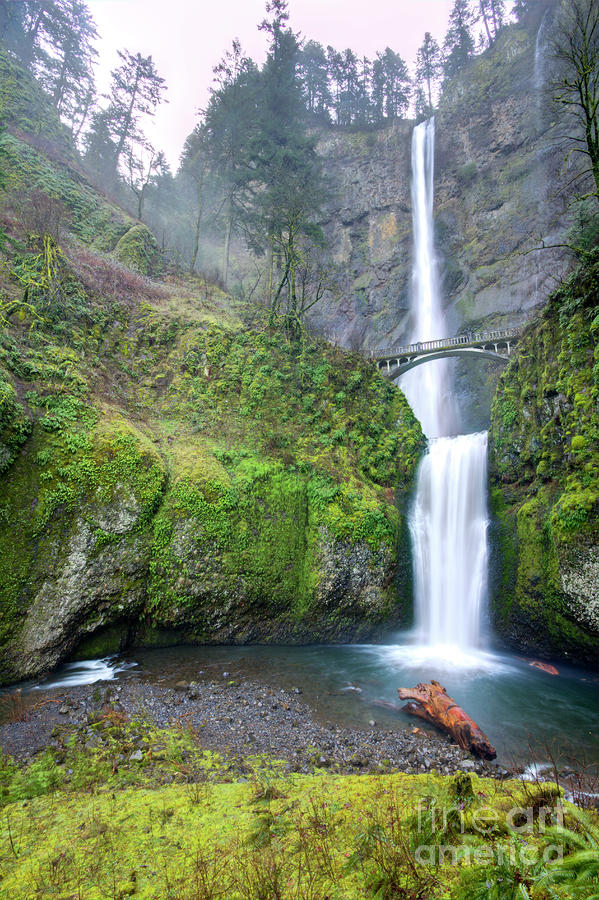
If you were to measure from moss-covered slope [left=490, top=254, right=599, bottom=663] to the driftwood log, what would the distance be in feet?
13.9

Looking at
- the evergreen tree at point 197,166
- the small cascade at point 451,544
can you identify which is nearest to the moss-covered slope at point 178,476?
the small cascade at point 451,544

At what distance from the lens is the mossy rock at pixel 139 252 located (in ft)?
69.7

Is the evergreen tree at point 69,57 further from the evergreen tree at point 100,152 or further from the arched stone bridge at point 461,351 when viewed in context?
the arched stone bridge at point 461,351

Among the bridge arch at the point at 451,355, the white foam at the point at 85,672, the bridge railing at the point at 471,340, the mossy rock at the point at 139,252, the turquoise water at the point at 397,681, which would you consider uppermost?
the mossy rock at the point at 139,252

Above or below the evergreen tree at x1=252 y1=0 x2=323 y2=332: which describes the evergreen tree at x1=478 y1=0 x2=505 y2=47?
above

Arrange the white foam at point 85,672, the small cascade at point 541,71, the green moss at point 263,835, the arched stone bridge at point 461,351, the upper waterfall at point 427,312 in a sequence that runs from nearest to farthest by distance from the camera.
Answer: the green moss at point 263,835 < the white foam at point 85,672 < the arched stone bridge at point 461,351 < the small cascade at point 541,71 < the upper waterfall at point 427,312

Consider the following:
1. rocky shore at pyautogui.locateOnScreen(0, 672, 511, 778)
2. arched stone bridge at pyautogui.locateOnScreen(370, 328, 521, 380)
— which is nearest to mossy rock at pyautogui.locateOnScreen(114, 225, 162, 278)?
arched stone bridge at pyautogui.locateOnScreen(370, 328, 521, 380)

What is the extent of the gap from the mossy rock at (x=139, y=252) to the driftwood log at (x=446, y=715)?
22589 millimetres

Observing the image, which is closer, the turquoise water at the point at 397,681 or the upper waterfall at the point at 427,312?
the turquoise water at the point at 397,681

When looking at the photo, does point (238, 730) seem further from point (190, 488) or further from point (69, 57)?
point (69, 57)

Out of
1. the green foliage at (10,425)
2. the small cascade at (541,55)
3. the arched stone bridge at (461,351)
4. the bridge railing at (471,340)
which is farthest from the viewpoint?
the small cascade at (541,55)

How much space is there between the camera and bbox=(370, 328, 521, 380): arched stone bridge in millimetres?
23797

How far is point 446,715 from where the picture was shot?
6508mm

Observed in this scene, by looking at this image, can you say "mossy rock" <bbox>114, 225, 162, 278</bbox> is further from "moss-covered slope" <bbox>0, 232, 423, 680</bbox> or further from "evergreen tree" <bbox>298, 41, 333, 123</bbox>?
"evergreen tree" <bbox>298, 41, 333, 123</bbox>
